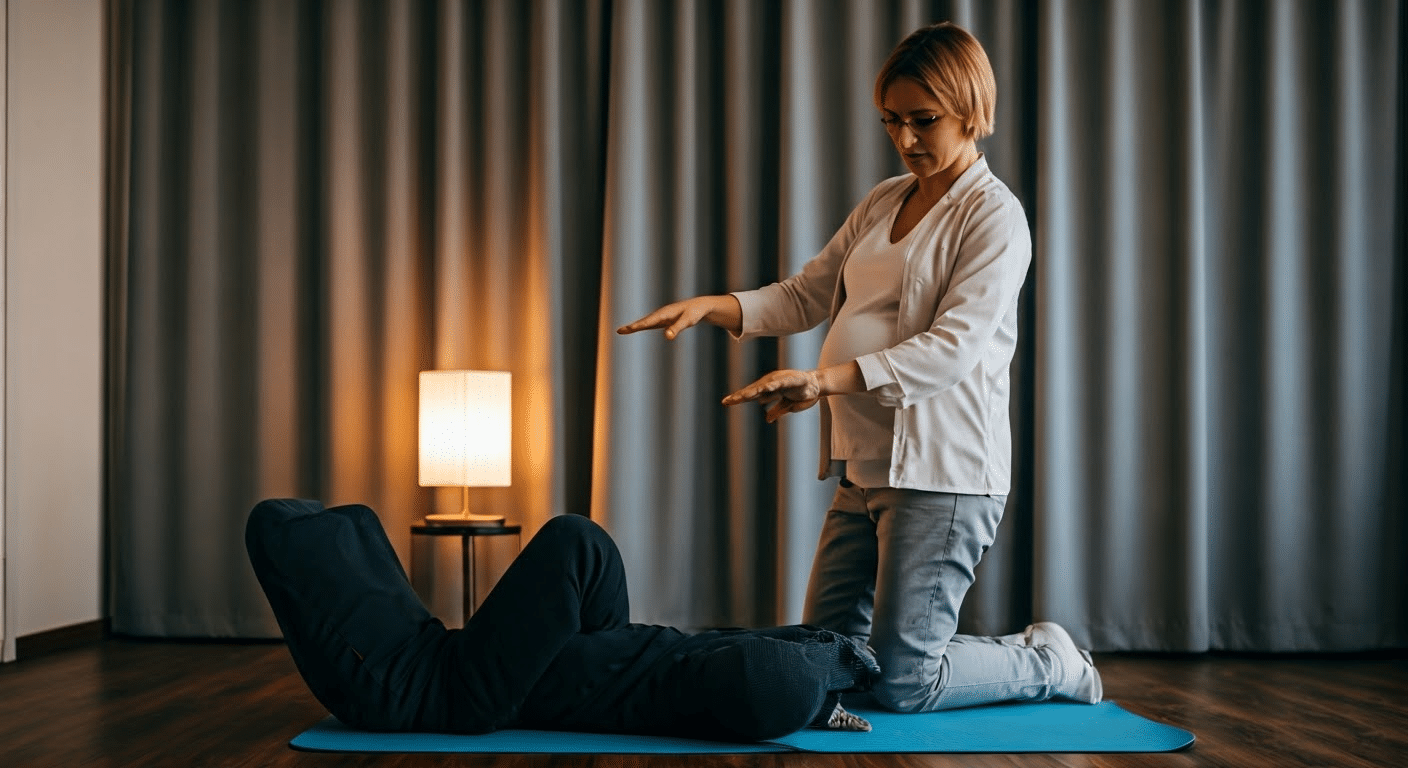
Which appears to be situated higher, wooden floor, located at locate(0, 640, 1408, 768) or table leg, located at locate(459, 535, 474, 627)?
table leg, located at locate(459, 535, 474, 627)

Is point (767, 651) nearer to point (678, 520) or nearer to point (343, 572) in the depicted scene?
point (343, 572)

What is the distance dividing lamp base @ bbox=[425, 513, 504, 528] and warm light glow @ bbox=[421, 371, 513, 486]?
0.30 ft

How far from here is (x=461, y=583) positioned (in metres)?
3.42

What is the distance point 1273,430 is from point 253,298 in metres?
2.86

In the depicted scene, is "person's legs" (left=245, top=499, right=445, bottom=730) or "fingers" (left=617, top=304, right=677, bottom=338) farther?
"fingers" (left=617, top=304, right=677, bottom=338)

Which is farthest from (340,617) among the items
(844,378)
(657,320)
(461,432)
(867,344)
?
(461,432)

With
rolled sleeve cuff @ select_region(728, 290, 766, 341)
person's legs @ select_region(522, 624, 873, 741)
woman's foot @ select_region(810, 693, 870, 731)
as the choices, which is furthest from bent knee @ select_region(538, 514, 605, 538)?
rolled sleeve cuff @ select_region(728, 290, 766, 341)

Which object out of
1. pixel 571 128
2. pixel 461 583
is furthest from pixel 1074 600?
pixel 571 128

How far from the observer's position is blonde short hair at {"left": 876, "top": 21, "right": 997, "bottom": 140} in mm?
2064

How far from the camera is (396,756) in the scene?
1875 millimetres

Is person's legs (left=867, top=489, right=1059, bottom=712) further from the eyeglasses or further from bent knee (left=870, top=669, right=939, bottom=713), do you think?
the eyeglasses

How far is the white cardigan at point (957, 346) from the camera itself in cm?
199

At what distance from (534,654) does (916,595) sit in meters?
0.66

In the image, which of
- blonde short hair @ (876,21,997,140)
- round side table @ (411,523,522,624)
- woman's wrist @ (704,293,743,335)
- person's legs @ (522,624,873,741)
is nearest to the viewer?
person's legs @ (522,624,873,741)
